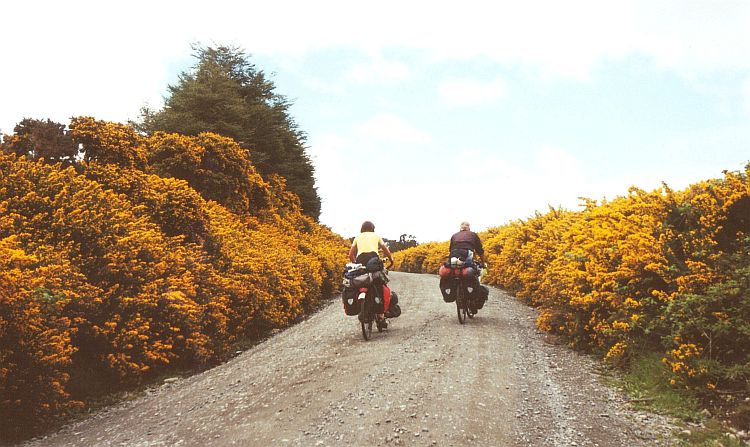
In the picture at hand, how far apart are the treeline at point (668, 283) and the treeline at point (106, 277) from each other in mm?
6488

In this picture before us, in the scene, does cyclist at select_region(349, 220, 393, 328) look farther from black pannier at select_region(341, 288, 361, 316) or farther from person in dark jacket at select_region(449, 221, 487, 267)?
person in dark jacket at select_region(449, 221, 487, 267)

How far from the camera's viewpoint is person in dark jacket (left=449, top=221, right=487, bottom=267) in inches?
432

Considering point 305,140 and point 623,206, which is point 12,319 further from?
point 305,140

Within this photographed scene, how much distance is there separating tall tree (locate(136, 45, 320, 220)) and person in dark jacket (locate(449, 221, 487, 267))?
39.8 ft

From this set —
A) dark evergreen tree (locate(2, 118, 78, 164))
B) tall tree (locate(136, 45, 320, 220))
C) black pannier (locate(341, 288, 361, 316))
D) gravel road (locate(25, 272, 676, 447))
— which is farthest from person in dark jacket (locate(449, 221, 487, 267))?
tall tree (locate(136, 45, 320, 220))

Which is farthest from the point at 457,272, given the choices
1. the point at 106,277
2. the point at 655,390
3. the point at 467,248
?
the point at 106,277

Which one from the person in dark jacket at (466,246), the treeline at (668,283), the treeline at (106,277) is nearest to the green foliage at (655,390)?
the treeline at (668,283)

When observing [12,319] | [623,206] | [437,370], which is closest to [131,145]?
[12,319]

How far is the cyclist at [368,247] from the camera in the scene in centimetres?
998

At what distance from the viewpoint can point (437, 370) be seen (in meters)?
7.02

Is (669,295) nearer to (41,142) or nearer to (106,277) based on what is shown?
(106,277)

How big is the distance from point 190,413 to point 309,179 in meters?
25.7

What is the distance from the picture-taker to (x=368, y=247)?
10062 millimetres

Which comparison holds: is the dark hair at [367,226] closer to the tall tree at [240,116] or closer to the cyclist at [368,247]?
the cyclist at [368,247]
